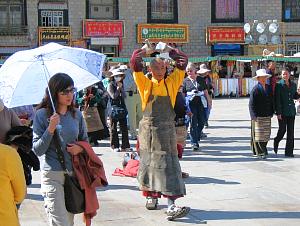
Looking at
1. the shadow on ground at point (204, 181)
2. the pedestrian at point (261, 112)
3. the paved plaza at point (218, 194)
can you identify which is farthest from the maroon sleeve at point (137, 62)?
the pedestrian at point (261, 112)

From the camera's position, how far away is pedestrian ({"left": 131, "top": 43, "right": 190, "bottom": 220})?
662cm

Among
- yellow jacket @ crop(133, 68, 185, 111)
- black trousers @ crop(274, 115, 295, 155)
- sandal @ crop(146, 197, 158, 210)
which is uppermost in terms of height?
yellow jacket @ crop(133, 68, 185, 111)

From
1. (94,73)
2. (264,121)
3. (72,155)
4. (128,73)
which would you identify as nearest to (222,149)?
(264,121)

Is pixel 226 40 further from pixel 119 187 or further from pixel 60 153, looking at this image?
pixel 60 153

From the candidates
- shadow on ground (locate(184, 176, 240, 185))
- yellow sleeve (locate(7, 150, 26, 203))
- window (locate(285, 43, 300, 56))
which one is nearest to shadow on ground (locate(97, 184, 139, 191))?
shadow on ground (locate(184, 176, 240, 185))

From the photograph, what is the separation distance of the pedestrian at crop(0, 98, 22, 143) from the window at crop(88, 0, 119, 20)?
2873 cm

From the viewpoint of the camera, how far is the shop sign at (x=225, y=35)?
1371 inches

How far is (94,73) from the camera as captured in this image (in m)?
5.89

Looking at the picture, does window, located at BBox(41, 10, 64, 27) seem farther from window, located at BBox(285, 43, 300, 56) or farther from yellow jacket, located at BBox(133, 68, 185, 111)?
yellow jacket, located at BBox(133, 68, 185, 111)

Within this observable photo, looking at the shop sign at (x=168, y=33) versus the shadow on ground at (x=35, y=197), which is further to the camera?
the shop sign at (x=168, y=33)

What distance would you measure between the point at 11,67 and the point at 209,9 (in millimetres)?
30680

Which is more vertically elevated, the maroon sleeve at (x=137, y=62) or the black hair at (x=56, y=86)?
the maroon sleeve at (x=137, y=62)

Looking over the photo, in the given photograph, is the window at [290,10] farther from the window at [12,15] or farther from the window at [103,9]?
the window at [12,15]

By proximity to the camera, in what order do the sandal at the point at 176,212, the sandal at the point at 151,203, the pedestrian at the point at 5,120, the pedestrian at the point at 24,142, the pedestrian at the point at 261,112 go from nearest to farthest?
the pedestrian at the point at 24,142, the pedestrian at the point at 5,120, the sandal at the point at 176,212, the sandal at the point at 151,203, the pedestrian at the point at 261,112
